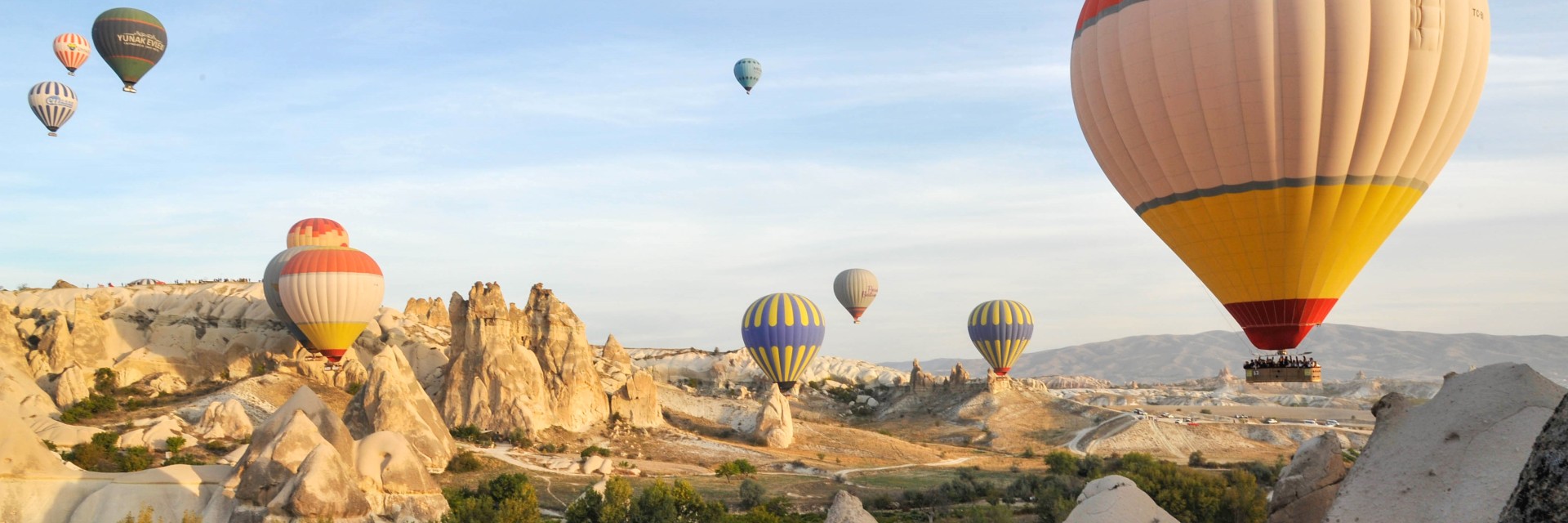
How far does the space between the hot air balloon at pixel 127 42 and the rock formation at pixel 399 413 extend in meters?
30.5

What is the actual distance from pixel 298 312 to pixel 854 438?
38886mm

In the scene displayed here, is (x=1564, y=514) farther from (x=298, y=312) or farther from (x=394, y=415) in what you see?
(x=298, y=312)

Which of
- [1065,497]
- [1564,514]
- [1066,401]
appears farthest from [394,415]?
[1066,401]

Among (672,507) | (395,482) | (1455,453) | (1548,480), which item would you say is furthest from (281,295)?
(1548,480)

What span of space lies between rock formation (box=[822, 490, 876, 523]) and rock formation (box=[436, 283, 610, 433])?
49.2 meters

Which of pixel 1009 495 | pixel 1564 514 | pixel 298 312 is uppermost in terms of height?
pixel 298 312

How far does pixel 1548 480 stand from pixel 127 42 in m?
85.8

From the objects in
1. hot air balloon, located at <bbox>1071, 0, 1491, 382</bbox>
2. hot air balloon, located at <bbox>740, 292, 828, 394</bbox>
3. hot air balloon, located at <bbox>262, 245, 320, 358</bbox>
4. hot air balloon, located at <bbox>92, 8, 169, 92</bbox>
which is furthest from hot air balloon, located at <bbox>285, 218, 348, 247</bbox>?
hot air balloon, located at <bbox>1071, 0, 1491, 382</bbox>

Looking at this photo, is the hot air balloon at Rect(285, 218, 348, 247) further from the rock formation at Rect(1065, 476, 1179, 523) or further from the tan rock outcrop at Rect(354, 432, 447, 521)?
the rock formation at Rect(1065, 476, 1179, 523)

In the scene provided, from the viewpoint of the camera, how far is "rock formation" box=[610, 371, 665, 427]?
262ft

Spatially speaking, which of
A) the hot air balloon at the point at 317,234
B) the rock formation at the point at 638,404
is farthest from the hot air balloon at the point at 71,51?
the rock formation at the point at 638,404

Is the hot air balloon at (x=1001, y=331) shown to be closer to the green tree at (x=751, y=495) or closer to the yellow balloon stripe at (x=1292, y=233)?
the green tree at (x=751, y=495)

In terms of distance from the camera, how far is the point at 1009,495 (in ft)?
177

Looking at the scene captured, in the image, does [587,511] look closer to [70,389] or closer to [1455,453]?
[1455,453]
